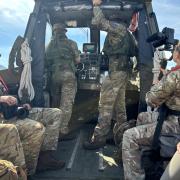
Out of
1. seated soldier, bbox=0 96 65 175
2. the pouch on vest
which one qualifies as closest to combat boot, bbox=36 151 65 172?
seated soldier, bbox=0 96 65 175

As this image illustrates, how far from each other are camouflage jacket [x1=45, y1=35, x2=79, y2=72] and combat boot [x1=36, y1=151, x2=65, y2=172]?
64.2 inches

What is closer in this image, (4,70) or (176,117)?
(176,117)

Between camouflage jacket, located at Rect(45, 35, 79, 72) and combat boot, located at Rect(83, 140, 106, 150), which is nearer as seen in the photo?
combat boot, located at Rect(83, 140, 106, 150)

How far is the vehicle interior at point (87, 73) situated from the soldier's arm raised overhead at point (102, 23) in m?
0.18

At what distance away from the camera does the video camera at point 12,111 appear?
375 centimetres

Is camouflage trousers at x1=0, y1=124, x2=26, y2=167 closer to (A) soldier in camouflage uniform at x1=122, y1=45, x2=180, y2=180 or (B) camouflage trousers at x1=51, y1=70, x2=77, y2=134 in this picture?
(A) soldier in camouflage uniform at x1=122, y1=45, x2=180, y2=180

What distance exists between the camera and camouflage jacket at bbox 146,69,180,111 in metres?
3.11

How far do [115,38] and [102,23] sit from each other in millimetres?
328

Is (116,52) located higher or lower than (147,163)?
higher

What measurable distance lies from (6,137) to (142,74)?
200 centimetres

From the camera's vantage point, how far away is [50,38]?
546cm

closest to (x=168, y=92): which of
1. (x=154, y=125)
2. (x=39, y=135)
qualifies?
(x=154, y=125)

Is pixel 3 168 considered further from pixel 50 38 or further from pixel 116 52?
pixel 50 38

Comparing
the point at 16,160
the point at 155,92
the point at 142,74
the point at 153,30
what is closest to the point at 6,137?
the point at 16,160
